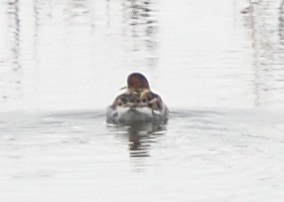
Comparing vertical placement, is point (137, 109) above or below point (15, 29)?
below

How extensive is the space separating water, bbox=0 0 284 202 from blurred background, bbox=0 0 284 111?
0.9 inches

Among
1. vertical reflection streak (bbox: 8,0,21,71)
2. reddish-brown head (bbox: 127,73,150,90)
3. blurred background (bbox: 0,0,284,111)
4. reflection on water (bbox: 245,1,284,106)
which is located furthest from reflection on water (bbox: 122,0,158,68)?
reddish-brown head (bbox: 127,73,150,90)

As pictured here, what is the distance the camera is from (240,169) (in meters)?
13.7

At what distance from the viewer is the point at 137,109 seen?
16953 mm

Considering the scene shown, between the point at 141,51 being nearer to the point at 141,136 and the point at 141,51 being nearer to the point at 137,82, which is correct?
the point at 137,82

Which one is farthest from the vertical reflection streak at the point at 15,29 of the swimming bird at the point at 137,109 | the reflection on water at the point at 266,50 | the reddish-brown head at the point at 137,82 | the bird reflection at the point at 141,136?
the bird reflection at the point at 141,136

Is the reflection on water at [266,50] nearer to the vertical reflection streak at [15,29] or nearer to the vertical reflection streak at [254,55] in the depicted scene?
the vertical reflection streak at [254,55]

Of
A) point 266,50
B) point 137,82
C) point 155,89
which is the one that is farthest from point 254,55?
point 137,82

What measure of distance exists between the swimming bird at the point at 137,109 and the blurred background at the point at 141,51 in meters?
0.82

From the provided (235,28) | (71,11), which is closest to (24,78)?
(235,28)

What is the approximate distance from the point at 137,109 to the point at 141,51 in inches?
250

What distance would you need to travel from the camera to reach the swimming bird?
55.2 feet

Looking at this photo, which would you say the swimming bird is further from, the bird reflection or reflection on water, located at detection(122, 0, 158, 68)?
reflection on water, located at detection(122, 0, 158, 68)

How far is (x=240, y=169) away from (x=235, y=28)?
12.6 m
